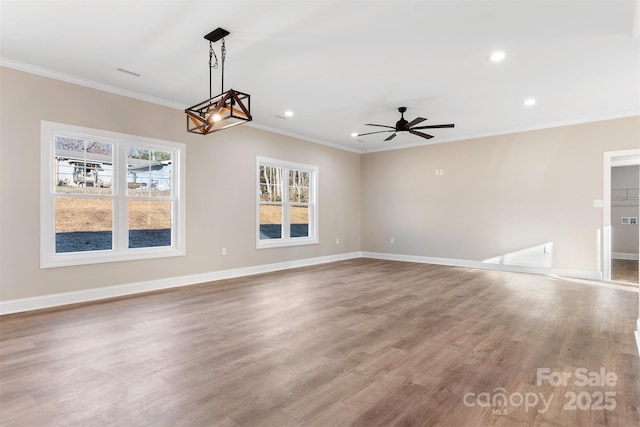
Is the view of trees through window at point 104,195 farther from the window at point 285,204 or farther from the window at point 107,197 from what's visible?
the window at point 285,204

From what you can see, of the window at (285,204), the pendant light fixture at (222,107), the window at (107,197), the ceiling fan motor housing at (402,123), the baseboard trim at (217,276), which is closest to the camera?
the pendant light fixture at (222,107)

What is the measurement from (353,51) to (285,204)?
4156 mm

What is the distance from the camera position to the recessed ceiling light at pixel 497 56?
12.0 feet

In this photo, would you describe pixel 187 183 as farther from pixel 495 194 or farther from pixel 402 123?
pixel 495 194

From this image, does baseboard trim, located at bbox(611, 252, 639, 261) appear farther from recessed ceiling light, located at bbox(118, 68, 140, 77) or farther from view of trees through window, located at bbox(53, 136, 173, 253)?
recessed ceiling light, located at bbox(118, 68, 140, 77)

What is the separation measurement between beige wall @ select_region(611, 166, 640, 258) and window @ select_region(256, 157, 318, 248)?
8274mm

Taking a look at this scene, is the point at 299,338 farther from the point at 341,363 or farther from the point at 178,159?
the point at 178,159

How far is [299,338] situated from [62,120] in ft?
13.5

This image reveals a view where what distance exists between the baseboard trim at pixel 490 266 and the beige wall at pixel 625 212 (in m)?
4.25

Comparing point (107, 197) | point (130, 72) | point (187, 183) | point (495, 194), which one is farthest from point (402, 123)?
point (107, 197)

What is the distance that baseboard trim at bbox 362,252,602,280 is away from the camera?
239 inches

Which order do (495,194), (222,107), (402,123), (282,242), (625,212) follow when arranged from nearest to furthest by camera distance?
1. (222,107)
2. (402,123)
3. (495,194)
4. (282,242)
5. (625,212)

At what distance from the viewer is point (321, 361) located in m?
2.59

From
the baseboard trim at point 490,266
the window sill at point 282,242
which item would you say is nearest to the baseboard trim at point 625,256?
the baseboard trim at point 490,266
